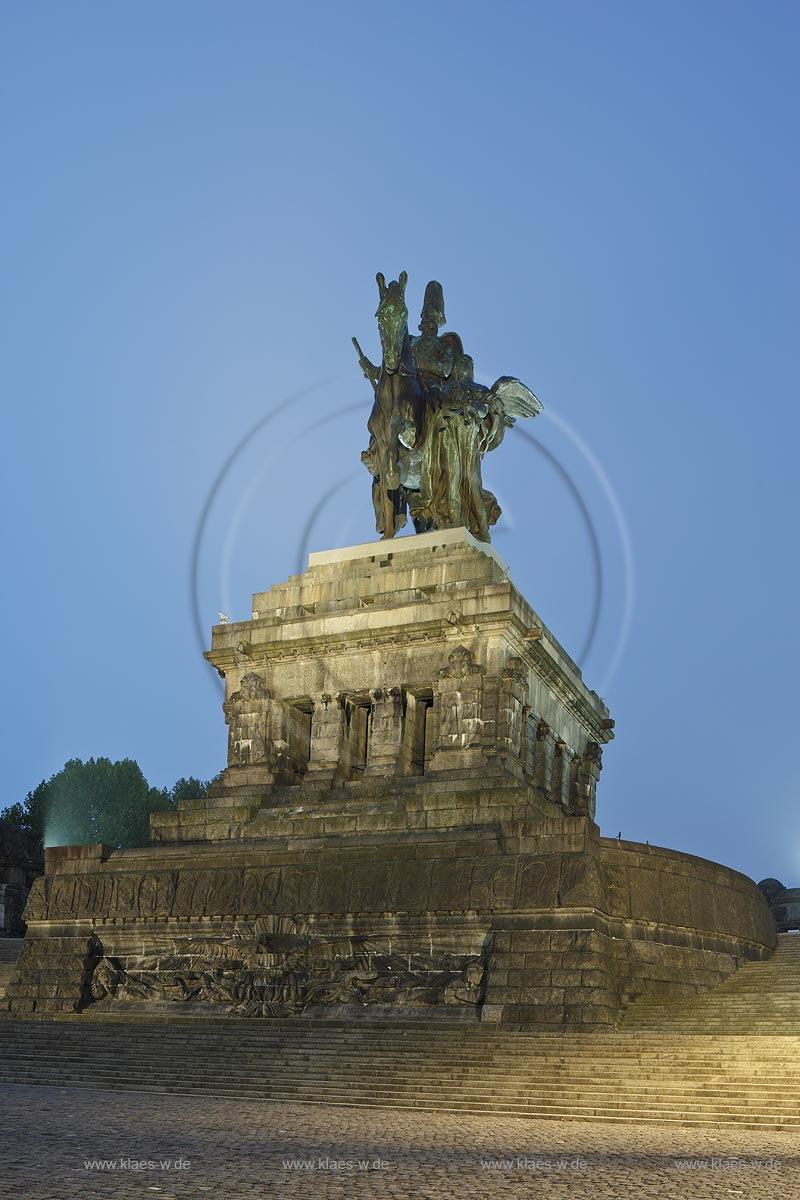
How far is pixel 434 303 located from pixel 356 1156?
2950cm

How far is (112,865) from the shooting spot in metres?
29.6

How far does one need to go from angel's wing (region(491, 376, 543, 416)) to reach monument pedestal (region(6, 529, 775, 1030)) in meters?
5.92

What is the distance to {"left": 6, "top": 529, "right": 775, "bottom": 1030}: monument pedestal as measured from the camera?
79.9ft

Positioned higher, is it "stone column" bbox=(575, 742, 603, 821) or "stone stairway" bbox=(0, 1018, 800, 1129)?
"stone column" bbox=(575, 742, 603, 821)

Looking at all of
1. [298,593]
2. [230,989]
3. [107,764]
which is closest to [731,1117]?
[230,989]

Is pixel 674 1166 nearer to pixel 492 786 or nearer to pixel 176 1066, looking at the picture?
pixel 176 1066

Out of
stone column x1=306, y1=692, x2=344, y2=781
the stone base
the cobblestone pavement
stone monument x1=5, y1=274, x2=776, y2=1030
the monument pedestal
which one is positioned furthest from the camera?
stone column x1=306, y1=692, x2=344, y2=781

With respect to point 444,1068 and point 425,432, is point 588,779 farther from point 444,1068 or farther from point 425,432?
point 444,1068

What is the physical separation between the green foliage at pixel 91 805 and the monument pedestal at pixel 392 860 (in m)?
32.0

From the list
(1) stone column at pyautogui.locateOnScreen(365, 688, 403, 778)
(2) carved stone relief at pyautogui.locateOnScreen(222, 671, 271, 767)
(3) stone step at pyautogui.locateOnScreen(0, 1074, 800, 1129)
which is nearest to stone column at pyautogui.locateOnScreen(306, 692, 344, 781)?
(1) stone column at pyautogui.locateOnScreen(365, 688, 403, 778)

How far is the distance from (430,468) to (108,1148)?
25.5 meters

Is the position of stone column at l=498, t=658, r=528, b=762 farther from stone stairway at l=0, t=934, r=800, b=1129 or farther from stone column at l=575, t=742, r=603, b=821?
stone stairway at l=0, t=934, r=800, b=1129

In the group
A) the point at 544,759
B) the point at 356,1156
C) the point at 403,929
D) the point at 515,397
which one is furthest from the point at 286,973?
the point at 515,397

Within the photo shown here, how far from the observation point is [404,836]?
27.5m
